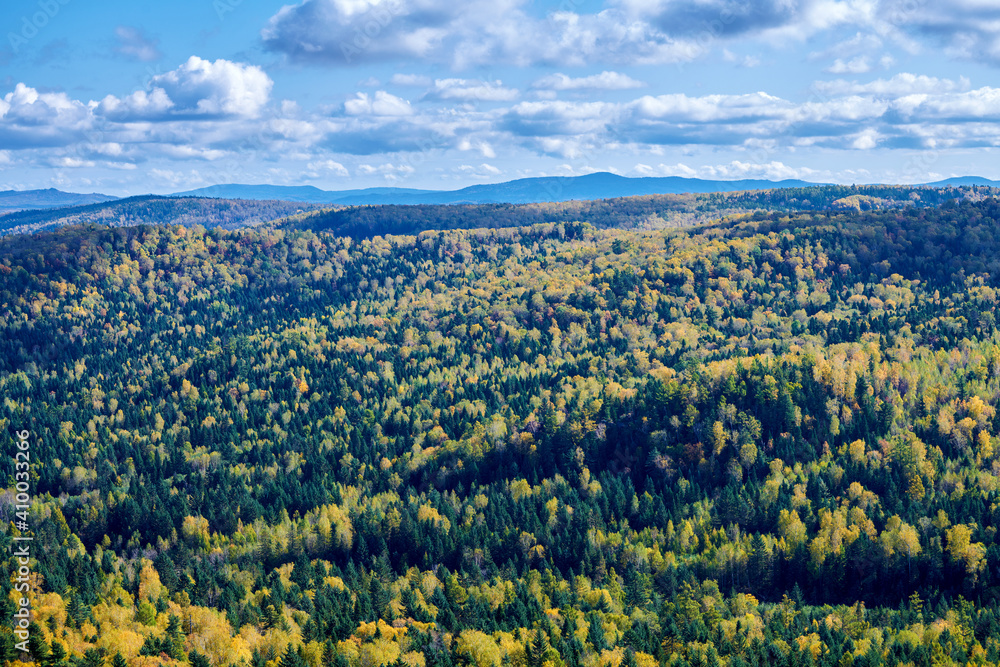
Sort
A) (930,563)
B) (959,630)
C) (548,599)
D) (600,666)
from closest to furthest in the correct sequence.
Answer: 1. (600,666)
2. (959,630)
3. (548,599)
4. (930,563)

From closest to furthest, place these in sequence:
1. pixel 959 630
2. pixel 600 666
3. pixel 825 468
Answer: pixel 600 666 < pixel 959 630 < pixel 825 468

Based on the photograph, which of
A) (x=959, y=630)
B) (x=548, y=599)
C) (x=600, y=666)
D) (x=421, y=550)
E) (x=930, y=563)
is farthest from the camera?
(x=421, y=550)

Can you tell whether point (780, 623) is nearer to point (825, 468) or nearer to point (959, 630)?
point (959, 630)

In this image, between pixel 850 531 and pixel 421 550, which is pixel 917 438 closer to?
pixel 850 531

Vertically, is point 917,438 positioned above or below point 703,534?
above

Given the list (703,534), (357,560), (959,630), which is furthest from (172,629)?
(959,630)

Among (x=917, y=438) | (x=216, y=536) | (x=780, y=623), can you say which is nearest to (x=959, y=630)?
(x=780, y=623)

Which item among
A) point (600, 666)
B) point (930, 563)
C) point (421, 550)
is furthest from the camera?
point (421, 550)

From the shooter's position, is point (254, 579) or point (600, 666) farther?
point (254, 579)

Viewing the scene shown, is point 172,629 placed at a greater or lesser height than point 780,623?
greater
